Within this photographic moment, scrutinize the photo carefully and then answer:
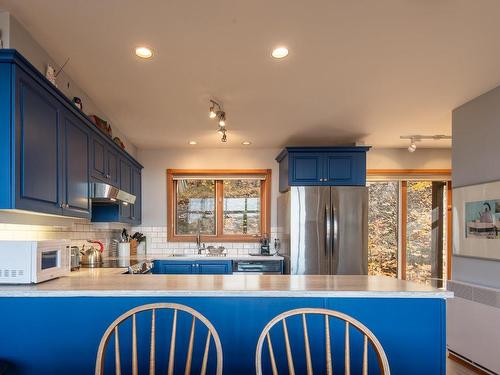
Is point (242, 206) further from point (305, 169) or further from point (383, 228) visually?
point (383, 228)

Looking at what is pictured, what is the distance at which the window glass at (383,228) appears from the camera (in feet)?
17.2

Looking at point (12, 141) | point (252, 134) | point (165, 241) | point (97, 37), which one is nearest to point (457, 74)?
point (252, 134)

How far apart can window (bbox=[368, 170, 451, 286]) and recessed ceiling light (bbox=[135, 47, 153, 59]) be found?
385 cm

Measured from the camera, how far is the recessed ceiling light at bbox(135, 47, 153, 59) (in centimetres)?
226

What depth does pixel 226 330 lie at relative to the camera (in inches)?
70.7

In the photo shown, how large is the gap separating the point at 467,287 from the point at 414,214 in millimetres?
2204

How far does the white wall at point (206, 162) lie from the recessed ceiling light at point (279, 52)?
2.79 metres

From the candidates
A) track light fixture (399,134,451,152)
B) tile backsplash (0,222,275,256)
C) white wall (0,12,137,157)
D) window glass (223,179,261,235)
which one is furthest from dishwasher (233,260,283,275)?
white wall (0,12,137,157)

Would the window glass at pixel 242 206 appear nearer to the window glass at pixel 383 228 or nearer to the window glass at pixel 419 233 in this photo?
the window glass at pixel 383 228

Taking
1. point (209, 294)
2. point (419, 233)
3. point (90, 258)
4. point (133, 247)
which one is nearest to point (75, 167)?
point (90, 258)

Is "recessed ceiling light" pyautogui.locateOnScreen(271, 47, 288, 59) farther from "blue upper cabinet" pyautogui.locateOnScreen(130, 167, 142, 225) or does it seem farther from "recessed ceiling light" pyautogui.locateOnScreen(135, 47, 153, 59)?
"blue upper cabinet" pyautogui.locateOnScreen(130, 167, 142, 225)

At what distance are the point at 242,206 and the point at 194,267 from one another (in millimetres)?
1261

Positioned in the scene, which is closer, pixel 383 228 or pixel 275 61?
pixel 275 61

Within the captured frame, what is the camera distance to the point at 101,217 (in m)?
3.67
